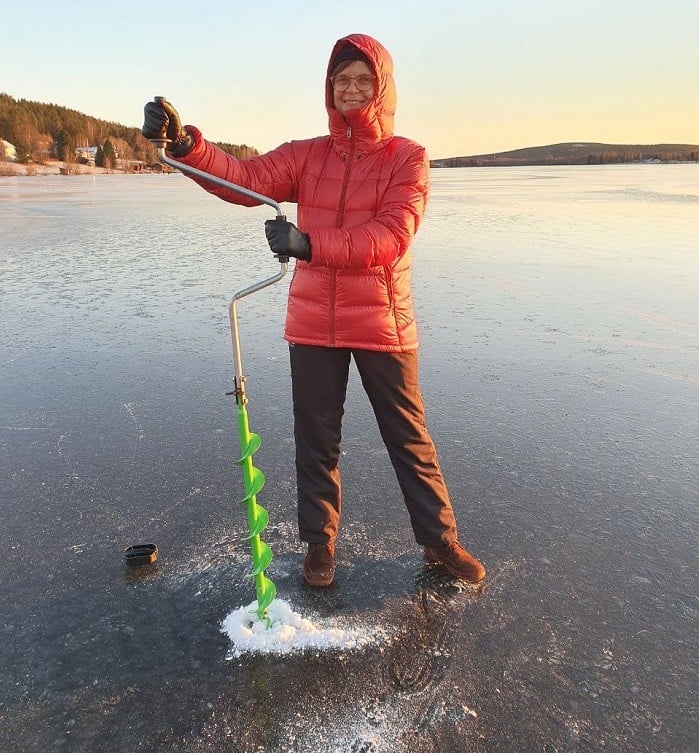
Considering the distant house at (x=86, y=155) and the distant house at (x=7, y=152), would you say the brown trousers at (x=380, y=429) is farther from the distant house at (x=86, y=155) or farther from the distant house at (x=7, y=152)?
the distant house at (x=86, y=155)

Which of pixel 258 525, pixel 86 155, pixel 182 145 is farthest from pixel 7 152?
pixel 258 525

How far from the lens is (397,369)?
2441 millimetres

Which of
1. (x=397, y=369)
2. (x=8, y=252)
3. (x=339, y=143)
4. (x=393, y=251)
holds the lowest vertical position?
(x=8, y=252)

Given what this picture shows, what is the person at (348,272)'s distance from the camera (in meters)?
2.18

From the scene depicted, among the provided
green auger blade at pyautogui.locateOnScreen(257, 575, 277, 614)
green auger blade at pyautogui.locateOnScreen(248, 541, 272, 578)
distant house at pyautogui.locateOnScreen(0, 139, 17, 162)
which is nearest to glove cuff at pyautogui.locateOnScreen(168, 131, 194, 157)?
green auger blade at pyautogui.locateOnScreen(248, 541, 272, 578)

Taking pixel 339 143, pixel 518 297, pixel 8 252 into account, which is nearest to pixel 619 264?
pixel 518 297

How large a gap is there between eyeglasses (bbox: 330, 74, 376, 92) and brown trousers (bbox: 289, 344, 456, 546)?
0.96 metres

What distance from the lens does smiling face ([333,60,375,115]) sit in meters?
2.19

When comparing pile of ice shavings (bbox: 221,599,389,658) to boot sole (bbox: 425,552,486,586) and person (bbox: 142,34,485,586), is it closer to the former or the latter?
person (bbox: 142,34,485,586)

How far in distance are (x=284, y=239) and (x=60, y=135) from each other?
10987 centimetres

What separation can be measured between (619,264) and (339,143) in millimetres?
7836

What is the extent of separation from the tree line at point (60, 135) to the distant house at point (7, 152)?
0.54 metres

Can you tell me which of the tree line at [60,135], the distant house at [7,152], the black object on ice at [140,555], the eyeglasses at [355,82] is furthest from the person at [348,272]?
the distant house at [7,152]

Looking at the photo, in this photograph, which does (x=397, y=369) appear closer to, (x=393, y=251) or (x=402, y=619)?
(x=393, y=251)
